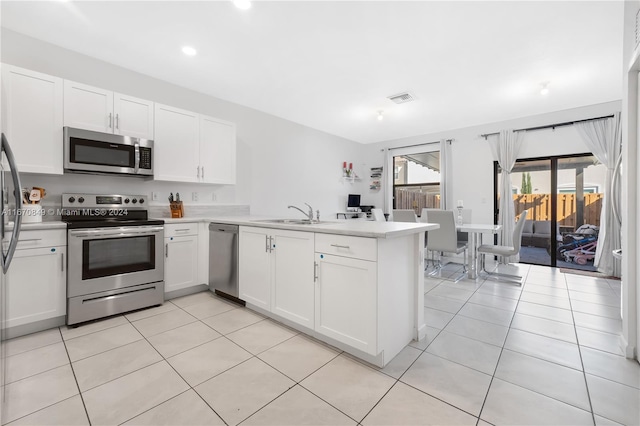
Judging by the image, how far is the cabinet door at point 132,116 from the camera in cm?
286

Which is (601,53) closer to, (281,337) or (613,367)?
(613,367)

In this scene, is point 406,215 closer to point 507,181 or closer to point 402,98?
point 402,98

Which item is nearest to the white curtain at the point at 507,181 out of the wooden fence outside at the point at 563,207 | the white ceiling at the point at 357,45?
the wooden fence outside at the point at 563,207

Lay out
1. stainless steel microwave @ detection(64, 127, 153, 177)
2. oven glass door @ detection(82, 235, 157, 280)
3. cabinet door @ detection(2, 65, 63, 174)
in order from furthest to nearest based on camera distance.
A: stainless steel microwave @ detection(64, 127, 153, 177) < oven glass door @ detection(82, 235, 157, 280) < cabinet door @ detection(2, 65, 63, 174)

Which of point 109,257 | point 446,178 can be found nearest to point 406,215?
point 446,178

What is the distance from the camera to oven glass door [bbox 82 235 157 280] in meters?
2.44

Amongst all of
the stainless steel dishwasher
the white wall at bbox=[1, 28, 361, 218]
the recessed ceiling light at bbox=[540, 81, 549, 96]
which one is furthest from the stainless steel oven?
the recessed ceiling light at bbox=[540, 81, 549, 96]

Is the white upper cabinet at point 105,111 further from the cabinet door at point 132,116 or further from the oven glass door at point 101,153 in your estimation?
the oven glass door at point 101,153

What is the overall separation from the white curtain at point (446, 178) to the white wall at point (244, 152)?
7.01 feet

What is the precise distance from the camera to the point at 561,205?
15.5ft

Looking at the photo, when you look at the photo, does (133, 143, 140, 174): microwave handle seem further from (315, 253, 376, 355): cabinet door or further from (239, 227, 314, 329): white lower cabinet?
(315, 253, 376, 355): cabinet door

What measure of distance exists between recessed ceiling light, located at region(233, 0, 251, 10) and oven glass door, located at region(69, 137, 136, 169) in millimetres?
1804

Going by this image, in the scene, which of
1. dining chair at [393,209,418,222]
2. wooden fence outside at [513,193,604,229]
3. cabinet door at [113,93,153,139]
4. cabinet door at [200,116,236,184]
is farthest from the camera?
wooden fence outside at [513,193,604,229]

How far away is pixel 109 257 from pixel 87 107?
1.52m
